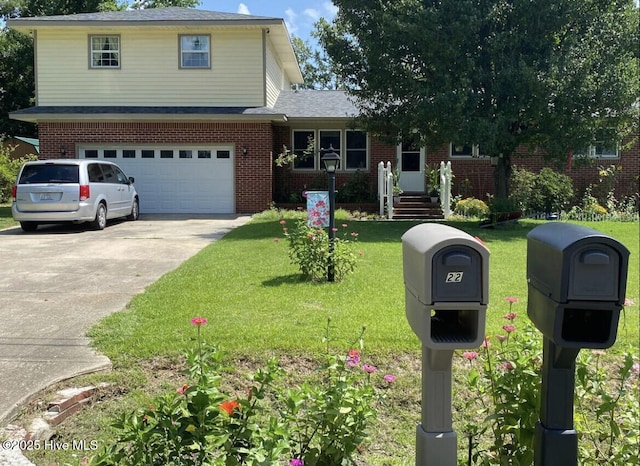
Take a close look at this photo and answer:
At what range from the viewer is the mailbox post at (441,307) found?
88.4 inches

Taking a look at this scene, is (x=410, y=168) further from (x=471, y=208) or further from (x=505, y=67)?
(x=505, y=67)

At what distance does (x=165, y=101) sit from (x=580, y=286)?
1837cm

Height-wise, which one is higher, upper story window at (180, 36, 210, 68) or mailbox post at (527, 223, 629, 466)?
upper story window at (180, 36, 210, 68)

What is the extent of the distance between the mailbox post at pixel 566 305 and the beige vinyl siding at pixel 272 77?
58.3 ft

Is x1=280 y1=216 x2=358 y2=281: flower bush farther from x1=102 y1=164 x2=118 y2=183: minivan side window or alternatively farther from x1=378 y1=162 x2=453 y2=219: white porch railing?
x1=378 y1=162 x2=453 y2=219: white porch railing

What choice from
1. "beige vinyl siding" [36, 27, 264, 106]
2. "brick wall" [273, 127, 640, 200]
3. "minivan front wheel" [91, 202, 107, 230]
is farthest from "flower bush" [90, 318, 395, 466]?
"brick wall" [273, 127, 640, 200]

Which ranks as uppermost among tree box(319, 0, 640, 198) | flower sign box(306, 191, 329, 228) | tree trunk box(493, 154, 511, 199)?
tree box(319, 0, 640, 198)

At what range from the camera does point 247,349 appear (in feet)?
15.9

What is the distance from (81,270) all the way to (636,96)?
13.2 meters

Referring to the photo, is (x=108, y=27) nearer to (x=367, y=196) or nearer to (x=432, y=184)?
(x=367, y=196)

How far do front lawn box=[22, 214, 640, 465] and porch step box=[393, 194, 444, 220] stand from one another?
811 cm

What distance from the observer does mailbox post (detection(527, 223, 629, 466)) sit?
2.18 m

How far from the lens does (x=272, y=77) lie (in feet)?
68.4

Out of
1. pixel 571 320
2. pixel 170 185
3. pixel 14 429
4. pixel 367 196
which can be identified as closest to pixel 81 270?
pixel 14 429
